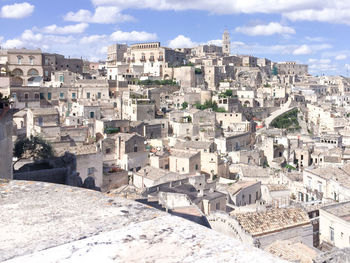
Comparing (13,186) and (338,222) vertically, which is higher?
(13,186)

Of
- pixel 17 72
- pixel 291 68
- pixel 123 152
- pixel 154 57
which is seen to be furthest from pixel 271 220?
pixel 291 68

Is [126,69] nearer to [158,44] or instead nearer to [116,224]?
[158,44]

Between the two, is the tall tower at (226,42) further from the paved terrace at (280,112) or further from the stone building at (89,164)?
the stone building at (89,164)

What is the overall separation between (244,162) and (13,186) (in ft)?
89.4

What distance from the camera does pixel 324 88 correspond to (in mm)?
71875

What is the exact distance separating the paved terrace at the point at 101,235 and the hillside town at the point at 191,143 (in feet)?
9.18

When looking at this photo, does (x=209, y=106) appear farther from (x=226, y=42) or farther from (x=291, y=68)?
(x=226, y=42)

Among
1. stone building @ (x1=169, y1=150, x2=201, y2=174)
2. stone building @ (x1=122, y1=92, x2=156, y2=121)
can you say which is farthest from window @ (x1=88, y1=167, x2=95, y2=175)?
stone building @ (x1=122, y1=92, x2=156, y2=121)

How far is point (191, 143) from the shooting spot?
3028cm

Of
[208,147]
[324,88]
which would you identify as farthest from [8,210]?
[324,88]

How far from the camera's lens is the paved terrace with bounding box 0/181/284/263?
3.02m

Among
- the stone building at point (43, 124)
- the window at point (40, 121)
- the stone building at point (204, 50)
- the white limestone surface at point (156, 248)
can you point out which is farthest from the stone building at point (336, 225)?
the stone building at point (204, 50)

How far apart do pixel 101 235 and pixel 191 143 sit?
27.0 metres

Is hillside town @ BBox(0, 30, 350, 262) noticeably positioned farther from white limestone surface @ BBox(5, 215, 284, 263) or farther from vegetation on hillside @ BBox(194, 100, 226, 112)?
white limestone surface @ BBox(5, 215, 284, 263)
